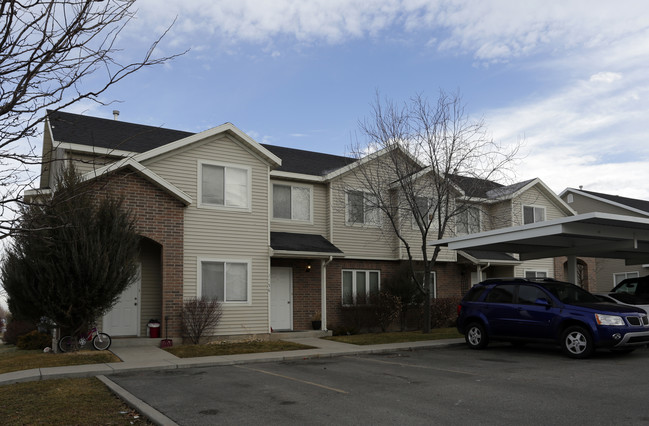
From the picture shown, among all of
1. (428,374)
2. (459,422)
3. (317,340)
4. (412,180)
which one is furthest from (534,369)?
(412,180)

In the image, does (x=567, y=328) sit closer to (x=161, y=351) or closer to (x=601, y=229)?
(x=601, y=229)

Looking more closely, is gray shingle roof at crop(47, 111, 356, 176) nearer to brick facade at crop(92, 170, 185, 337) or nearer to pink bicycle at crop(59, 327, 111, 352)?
brick facade at crop(92, 170, 185, 337)

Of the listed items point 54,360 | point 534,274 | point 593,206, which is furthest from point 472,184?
point 593,206

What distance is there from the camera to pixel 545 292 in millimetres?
13578

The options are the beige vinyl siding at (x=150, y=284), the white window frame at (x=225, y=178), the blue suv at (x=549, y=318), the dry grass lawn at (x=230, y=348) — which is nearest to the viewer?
the blue suv at (x=549, y=318)

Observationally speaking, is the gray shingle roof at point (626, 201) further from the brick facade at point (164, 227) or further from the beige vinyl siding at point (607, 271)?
the brick facade at point (164, 227)

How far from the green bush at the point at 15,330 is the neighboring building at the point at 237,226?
16.9 feet

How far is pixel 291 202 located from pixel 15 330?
1103 centimetres

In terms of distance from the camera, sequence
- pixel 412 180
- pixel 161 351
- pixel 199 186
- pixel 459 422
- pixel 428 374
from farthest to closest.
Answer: pixel 412 180 < pixel 199 186 < pixel 161 351 < pixel 428 374 < pixel 459 422

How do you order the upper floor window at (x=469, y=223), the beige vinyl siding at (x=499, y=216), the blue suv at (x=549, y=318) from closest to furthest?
the blue suv at (x=549, y=318)
the upper floor window at (x=469, y=223)
the beige vinyl siding at (x=499, y=216)

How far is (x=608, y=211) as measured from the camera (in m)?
35.2

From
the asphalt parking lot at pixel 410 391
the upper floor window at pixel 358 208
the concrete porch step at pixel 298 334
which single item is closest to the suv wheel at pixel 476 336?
the asphalt parking lot at pixel 410 391

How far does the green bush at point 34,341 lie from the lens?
1689 cm

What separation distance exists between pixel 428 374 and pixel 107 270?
25.9 feet
